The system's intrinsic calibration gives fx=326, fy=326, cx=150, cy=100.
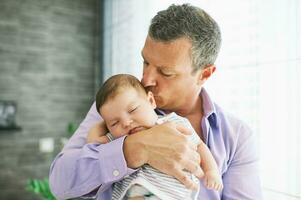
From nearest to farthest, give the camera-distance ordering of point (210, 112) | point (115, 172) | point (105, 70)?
point (115, 172) < point (210, 112) < point (105, 70)

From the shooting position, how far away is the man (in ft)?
2.85

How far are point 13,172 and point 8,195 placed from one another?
0.76ft

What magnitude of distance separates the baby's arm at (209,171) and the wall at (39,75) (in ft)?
8.78

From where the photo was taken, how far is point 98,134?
970 millimetres

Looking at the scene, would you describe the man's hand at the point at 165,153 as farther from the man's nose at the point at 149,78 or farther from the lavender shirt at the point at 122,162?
the man's nose at the point at 149,78

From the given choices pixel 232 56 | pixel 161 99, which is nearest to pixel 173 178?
pixel 161 99

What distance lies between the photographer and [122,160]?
0.87m

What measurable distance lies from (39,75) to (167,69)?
8.48 feet

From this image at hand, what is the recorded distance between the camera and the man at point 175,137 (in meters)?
0.87

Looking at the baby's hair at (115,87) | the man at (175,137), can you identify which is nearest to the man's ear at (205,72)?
the man at (175,137)

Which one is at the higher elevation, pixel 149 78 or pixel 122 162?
pixel 149 78

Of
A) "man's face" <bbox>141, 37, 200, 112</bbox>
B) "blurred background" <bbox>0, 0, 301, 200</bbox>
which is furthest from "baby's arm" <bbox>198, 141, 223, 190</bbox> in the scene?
"blurred background" <bbox>0, 0, 301, 200</bbox>

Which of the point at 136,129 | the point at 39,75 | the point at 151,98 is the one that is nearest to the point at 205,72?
the point at 151,98

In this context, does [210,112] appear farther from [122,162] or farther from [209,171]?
[122,162]
